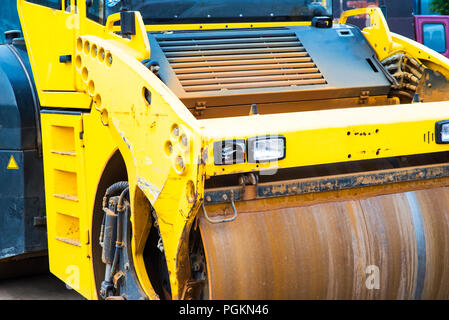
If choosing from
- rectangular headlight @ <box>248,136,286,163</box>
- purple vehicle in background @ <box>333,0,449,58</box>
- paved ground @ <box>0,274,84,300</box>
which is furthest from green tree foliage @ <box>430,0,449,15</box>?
rectangular headlight @ <box>248,136,286,163</box>

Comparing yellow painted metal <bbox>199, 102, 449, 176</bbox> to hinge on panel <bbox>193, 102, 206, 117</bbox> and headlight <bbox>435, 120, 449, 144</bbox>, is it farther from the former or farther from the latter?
hinge on panel <bbox>193, 102, 206, 117</bbox>

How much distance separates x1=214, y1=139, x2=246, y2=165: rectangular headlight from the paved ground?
2501 millimetres

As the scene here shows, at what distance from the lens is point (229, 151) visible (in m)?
3.10

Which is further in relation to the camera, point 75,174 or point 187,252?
point 75,174

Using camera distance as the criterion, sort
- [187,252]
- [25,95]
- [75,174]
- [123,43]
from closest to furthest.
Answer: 1. [187,252]
2. [123,43]
3. [75,174]
4. [25,95]

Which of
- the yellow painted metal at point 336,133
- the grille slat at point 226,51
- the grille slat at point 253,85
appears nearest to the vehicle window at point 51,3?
the grille slat at point 226,51

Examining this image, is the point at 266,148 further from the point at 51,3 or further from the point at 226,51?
the point at 51,3

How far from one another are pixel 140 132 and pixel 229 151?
531 millimetres

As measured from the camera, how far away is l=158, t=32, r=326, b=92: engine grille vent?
13.4 feet

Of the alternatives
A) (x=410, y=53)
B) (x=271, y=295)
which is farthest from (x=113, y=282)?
(x=410, y=53)

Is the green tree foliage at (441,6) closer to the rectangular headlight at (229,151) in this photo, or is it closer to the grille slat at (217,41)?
the grille slat at (217,41)

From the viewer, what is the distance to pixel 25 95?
15.4ft
